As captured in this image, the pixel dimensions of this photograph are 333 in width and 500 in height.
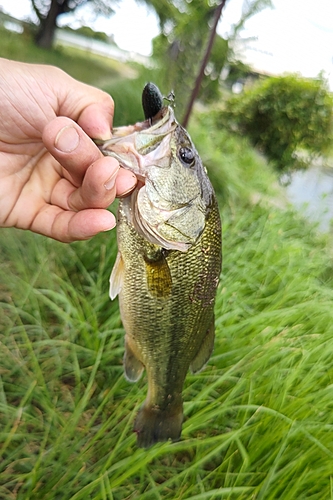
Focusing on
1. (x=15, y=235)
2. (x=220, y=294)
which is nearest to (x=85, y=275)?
(x=15, y=235)

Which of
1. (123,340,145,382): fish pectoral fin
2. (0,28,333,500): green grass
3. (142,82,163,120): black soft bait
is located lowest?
(0,28,333,500): green grass

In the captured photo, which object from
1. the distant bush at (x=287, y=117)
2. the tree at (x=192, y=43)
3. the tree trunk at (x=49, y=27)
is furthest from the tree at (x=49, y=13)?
the tree at (x=192, y=43)

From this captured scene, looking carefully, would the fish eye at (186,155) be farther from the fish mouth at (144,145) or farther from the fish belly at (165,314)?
the fish belly at (165,314)

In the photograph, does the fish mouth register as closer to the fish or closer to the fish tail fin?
the fish

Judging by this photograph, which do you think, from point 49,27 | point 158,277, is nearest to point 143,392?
point 158,277

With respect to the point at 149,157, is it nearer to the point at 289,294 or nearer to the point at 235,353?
the point at 235,353

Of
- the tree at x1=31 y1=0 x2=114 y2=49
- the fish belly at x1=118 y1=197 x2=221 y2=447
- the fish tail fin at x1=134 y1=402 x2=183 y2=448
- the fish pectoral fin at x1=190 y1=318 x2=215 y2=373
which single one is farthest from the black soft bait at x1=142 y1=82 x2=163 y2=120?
the tree at x1=31 y1=0 x2=114 y2=49

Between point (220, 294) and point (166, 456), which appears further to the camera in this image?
point (220, 294)
